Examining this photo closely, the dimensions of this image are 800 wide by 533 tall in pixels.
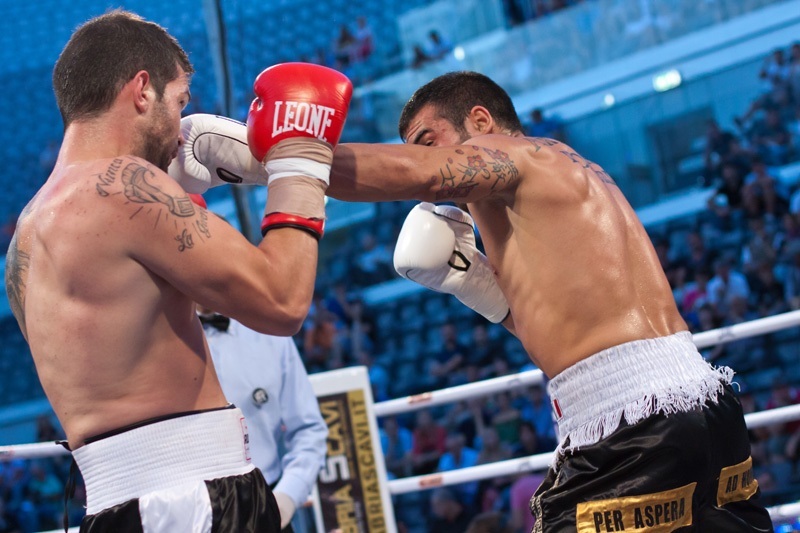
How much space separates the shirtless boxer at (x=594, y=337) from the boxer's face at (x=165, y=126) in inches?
13.9

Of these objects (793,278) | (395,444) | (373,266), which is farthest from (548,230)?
(373,266)

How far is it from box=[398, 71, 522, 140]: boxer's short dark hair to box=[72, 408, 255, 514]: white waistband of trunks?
43.1 inches

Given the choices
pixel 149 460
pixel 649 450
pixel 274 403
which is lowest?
pixel 649 450

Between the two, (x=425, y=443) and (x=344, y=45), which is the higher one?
(x=344, y=45)

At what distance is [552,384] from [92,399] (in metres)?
1.00

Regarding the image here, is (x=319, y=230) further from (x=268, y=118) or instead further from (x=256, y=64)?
(x=256, y=64)

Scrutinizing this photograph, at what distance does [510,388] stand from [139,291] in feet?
5.94

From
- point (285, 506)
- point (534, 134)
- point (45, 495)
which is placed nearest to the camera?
point (285, 506)

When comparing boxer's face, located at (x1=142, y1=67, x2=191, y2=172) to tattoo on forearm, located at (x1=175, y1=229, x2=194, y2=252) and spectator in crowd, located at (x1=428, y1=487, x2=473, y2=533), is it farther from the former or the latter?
spectator in crowd, located at (x1=428, y1=487, x2=473, y2=533)

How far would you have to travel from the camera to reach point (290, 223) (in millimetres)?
1595

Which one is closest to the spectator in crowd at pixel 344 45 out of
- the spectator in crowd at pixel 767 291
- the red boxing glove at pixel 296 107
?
the spectator in crowd at pixel 767 291

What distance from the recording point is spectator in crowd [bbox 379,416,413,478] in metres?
6.16

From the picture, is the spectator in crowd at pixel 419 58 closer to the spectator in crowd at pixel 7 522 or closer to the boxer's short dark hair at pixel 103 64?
the spectator in crowd at pixel 7 522

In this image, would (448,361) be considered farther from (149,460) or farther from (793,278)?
(149,460)
